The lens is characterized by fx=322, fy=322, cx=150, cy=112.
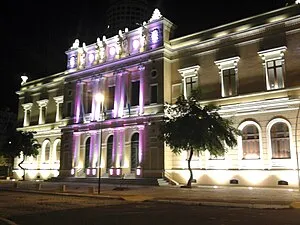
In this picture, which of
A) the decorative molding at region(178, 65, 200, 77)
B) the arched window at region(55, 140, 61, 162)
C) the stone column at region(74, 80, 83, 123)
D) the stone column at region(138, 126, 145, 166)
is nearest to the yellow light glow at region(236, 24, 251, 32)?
the decorative molding at region(178, 65, 200, 77)

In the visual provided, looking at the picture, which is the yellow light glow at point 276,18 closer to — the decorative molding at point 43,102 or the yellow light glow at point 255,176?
the yellow light glow at point 255,176

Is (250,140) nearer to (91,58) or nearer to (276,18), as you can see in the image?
(276,18)

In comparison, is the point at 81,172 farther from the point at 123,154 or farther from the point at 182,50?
the point at 182,50

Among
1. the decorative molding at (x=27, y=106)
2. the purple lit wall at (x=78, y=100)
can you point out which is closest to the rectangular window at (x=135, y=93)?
the purple lit wall at (x=78, y=100)

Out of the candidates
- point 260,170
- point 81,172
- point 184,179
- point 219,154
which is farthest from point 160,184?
point 81,172

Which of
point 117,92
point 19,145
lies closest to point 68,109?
point 19,145

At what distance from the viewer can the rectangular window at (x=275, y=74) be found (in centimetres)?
2630

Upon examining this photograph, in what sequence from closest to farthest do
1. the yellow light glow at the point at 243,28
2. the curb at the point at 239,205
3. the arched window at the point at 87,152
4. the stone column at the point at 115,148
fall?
the curb at the point at 239,205
the yellow light glow at the point at 243,28
the stone column at the point at 115,148
the arched window at the point at 87,152

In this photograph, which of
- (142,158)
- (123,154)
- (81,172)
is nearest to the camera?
(142,158)

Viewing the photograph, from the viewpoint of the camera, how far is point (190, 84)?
31.6 metres

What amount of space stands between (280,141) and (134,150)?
14.5m

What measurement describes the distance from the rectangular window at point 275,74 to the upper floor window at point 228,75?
2902 millimetres

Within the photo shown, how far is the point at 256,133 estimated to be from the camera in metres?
26.8

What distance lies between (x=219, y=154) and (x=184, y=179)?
568 centimetres
